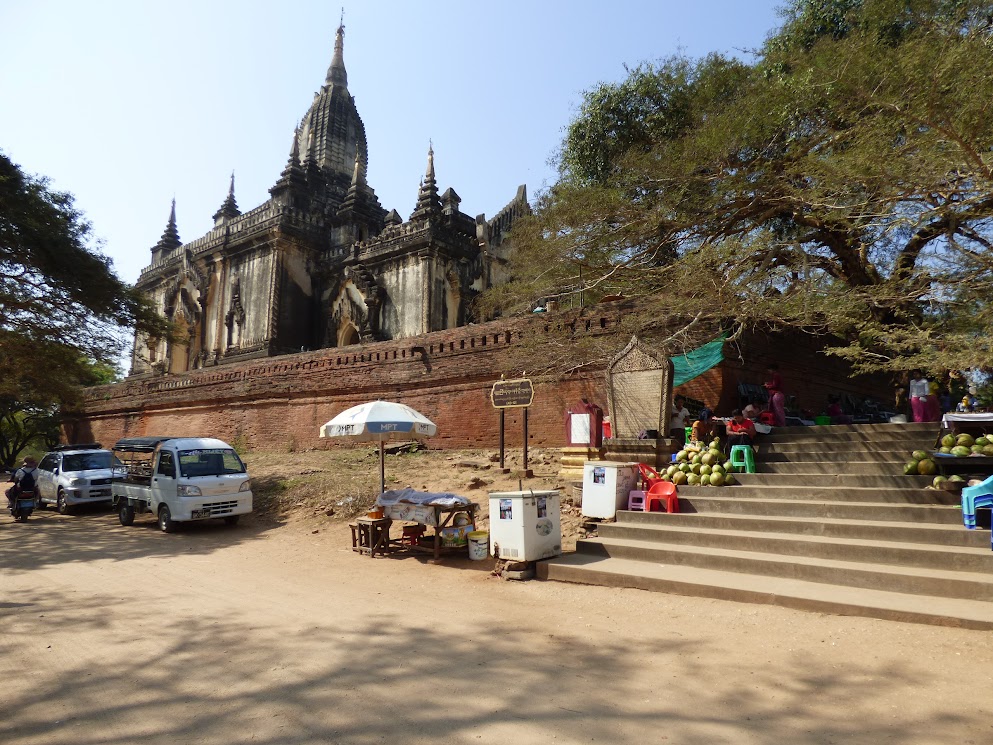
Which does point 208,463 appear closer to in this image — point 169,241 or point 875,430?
point 875,430

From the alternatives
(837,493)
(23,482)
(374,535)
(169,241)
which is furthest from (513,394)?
(169,241)

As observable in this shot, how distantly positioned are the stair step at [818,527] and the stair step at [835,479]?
733 millimetres

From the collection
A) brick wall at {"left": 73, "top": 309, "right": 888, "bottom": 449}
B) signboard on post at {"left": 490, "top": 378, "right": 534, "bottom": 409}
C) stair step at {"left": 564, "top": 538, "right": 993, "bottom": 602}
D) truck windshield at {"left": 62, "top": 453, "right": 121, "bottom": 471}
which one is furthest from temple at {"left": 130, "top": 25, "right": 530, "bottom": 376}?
stair step at {"left": 564, "top": 538, "right": 993, "bottom": 602}

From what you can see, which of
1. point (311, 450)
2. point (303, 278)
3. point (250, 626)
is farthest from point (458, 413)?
point (303, 278)

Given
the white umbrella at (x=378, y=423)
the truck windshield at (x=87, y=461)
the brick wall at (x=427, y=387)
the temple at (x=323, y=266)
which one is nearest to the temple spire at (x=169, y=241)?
the temple at (x=323, y=266)

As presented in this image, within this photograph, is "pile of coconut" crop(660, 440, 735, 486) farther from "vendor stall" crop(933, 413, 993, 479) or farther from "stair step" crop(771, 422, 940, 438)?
"vendor stall" crop(933, 413, 993, 479)

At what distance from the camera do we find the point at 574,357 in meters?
12.1

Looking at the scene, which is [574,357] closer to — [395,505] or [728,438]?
[728,438]

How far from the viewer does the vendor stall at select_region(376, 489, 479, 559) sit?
7684 mm

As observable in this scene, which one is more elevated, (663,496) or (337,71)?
(337,71)

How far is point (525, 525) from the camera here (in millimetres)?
6508

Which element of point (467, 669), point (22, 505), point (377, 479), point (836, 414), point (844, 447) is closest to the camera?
point (467, 669)

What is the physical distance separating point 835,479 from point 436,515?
15.2 ft

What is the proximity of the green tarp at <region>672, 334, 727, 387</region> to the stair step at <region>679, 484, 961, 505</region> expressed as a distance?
3.15 m
